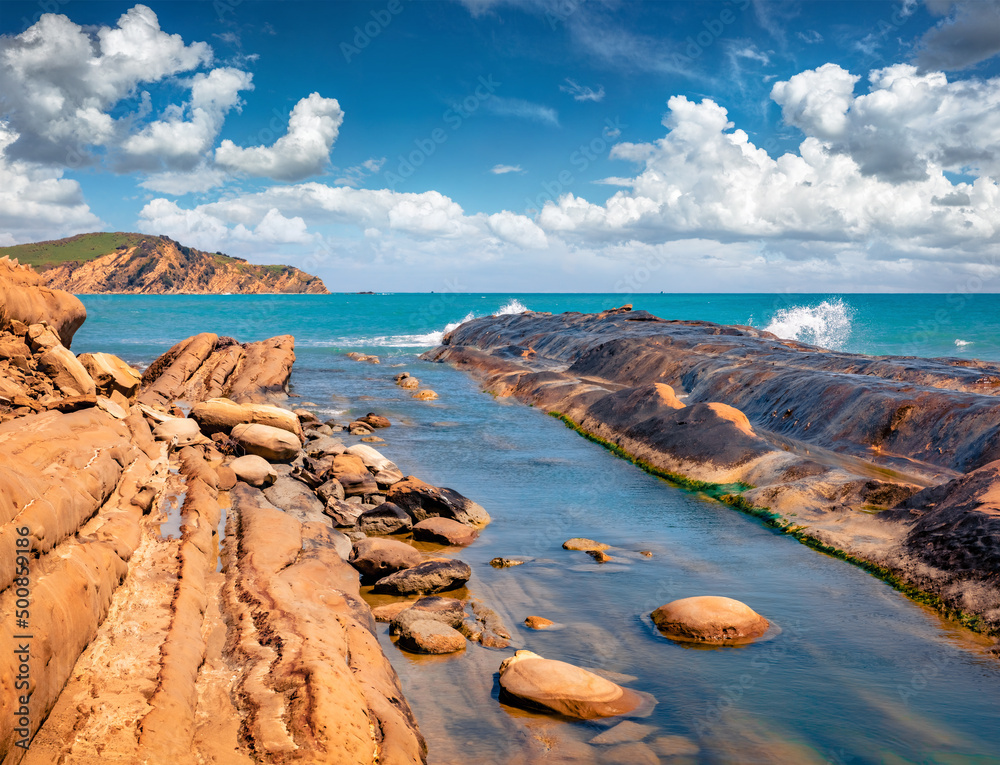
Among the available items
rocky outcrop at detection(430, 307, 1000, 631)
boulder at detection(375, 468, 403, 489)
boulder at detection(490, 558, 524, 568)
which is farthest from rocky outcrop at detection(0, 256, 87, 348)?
rocky outcrop at detection(430, 307, 1000, 631)

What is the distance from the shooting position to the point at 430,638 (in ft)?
27.0

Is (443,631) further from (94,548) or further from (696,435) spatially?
(696,435)

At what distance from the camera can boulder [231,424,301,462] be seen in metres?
16.2

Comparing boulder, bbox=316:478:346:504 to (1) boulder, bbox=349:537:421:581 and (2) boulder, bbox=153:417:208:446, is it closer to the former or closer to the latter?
(2) boulder, bbox=153:417:208:446

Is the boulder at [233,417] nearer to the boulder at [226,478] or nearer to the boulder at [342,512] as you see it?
the boulder at [226,478]

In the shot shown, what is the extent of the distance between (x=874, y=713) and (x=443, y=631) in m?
5.00

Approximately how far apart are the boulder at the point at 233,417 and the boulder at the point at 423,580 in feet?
29.9

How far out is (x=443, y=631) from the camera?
8406 millimetres

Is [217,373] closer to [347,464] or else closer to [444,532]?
[347,464]

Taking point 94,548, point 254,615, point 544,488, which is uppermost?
point 94,548

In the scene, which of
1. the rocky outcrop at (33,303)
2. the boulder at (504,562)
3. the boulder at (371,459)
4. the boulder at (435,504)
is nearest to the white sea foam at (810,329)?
the boulder at (371,459)

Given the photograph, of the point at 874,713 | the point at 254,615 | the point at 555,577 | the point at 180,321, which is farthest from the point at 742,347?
the point at 180,321

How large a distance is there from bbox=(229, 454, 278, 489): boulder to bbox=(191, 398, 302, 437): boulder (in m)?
3.65

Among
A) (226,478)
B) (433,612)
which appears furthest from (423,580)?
(226,478)
